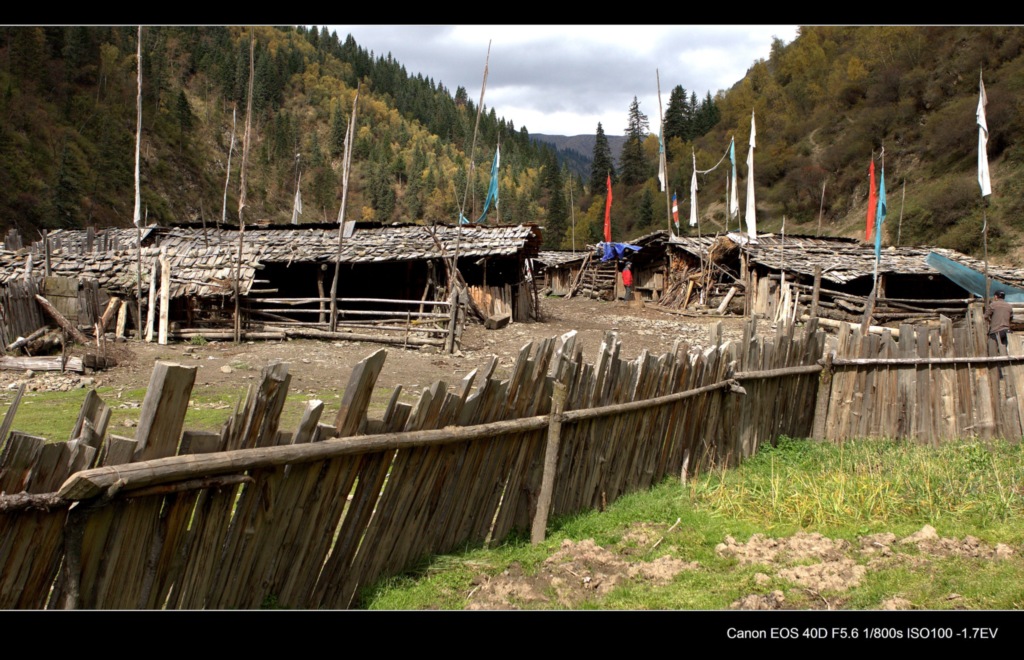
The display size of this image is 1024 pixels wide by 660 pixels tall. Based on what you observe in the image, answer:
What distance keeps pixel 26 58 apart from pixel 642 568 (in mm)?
67128

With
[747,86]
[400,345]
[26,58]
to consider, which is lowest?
[400,345]

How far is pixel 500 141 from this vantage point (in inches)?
2844

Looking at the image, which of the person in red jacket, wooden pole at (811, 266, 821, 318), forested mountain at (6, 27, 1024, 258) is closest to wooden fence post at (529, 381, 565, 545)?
forested mountain at (6, 27, 1024, 258)

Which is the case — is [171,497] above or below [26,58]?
below

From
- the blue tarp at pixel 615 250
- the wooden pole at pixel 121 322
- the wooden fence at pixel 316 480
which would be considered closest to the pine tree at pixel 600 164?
the blue tarp at pixel 615 250

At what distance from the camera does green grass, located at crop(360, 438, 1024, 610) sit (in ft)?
12.5

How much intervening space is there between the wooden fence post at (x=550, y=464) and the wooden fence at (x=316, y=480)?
1 cm

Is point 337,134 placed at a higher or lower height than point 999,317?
higher

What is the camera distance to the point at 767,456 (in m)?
7.30

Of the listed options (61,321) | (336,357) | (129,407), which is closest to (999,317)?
(336,357)

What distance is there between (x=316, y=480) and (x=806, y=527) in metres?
3.65

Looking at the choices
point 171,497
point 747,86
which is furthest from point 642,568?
point 747,86

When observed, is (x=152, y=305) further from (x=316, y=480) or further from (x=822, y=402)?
(x=316, y=480)

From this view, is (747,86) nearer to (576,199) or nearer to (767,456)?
(576,199)
